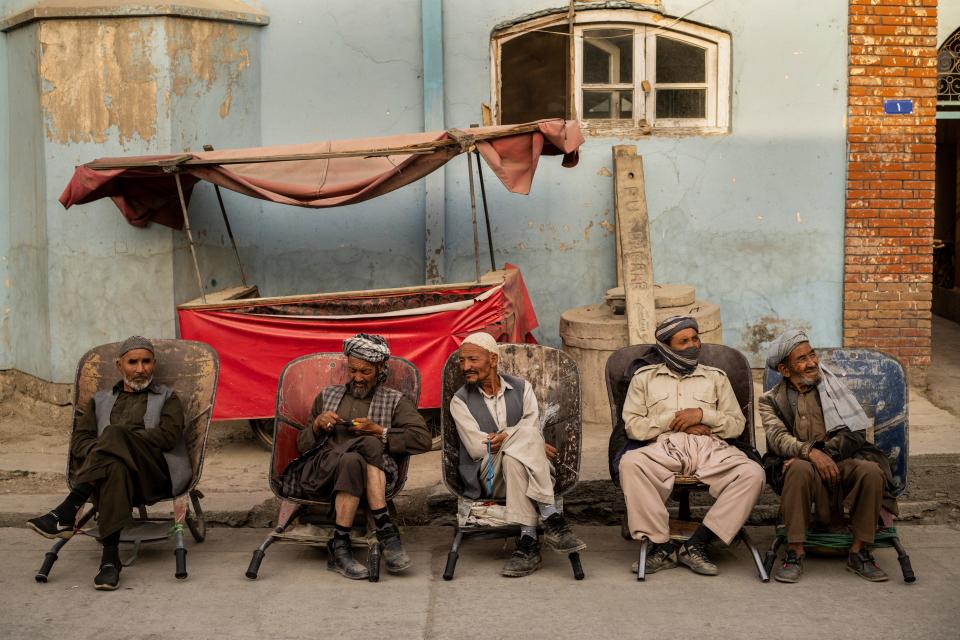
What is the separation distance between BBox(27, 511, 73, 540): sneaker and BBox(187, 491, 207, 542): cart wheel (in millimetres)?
730

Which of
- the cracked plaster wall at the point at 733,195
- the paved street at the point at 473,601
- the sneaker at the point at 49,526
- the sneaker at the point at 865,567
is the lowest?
the paved street at the point at 473,601

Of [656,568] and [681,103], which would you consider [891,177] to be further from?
[656,568]

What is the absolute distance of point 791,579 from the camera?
215 inches

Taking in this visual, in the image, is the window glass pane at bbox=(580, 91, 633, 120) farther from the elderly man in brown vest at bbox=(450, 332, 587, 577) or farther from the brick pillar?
the elderly man in brown vest at bbox=(450, 332, 587, 577)

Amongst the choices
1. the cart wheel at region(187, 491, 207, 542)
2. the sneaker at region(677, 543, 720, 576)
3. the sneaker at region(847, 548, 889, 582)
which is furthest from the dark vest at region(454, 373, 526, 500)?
the sneaker at region(847, 548, 889, 582)

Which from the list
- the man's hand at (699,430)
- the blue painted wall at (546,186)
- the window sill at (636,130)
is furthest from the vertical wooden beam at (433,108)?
the man's hand at (699,430)

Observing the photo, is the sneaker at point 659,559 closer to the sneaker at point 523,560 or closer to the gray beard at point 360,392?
the sneaker at point 523,560

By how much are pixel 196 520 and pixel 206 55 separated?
400 cm

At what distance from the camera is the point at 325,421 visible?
5852mm

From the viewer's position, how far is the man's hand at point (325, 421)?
5.85 metres

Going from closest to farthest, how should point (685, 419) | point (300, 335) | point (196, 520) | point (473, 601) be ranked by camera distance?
1. point (473, 601)
2. point (685, 419)
3. point (196, 520)
4. point (300, 335)

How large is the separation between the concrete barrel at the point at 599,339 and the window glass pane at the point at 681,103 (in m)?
1.77

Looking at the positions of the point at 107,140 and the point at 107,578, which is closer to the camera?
the point at 107,578

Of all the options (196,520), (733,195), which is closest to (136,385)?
(196,520)
